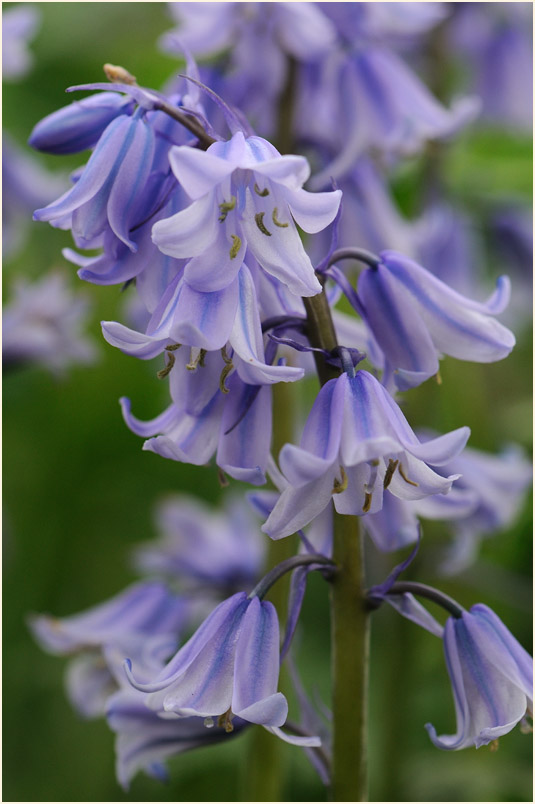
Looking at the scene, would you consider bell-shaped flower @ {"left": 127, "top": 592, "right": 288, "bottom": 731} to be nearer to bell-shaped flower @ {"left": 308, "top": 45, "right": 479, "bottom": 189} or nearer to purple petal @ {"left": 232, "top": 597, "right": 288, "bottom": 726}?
purple petal @ {"left": 232, "top": 597, "right": 288, "bottom": 726}

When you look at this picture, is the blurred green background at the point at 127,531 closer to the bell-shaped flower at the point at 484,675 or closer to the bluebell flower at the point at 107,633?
the bluebell flower at the point at 107,633

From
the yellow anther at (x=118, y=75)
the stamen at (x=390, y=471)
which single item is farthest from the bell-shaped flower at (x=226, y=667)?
the yellow anther at (x=118, y=75)

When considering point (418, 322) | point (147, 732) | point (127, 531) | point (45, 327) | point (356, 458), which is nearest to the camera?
point (356, 458)

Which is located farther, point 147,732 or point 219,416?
point 147,732

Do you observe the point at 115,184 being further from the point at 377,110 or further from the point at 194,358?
the point at 377,110

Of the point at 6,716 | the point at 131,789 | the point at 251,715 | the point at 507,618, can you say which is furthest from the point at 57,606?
the point at 251,715

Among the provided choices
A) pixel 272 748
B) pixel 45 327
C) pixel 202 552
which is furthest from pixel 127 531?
pixel 272 748
